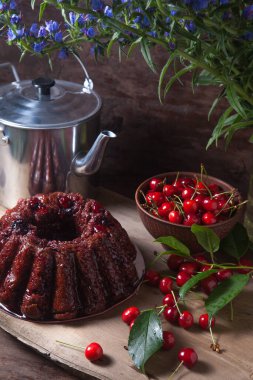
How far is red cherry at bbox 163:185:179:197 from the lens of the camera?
117cm

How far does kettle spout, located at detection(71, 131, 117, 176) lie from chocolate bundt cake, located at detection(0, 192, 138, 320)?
0.16 metres

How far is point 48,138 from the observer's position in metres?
1.24

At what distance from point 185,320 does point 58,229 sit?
11.9 inches

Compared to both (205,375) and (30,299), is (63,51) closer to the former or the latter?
(30,299)

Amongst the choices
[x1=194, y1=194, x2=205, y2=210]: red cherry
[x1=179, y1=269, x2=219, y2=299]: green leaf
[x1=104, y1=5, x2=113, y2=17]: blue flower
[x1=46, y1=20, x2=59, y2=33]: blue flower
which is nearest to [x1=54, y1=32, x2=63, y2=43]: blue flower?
[x1=46, y1=20, x2=59, y2=33]: blue flower

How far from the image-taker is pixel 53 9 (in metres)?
1.41

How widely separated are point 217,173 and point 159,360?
59 centimetres

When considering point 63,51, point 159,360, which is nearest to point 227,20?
point 63,51

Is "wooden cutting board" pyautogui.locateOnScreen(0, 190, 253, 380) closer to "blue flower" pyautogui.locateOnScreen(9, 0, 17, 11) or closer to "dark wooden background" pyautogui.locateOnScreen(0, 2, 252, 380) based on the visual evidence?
"dark wooden background" pyautogui.locateOnScreen(0, 2, 252, 380)

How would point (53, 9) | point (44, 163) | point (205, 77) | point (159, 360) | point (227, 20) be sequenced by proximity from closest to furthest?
point (227, 20) → point (159, 360) → point (205, 77) → point (44, 163) → point (53, 9)

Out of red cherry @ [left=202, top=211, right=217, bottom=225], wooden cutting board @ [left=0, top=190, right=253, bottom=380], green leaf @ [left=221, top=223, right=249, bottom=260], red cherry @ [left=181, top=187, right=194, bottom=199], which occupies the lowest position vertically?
wooden cutting board @ [left=0, top=190, right=253, bottom=380]

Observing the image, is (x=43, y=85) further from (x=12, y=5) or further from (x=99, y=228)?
(x=99, y=228)

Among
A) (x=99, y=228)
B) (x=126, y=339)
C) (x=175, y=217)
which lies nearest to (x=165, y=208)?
(x=175, y=217)

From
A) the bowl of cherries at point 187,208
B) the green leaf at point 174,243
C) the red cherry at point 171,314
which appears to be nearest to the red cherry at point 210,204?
the bowl of cherries at point 187,208
